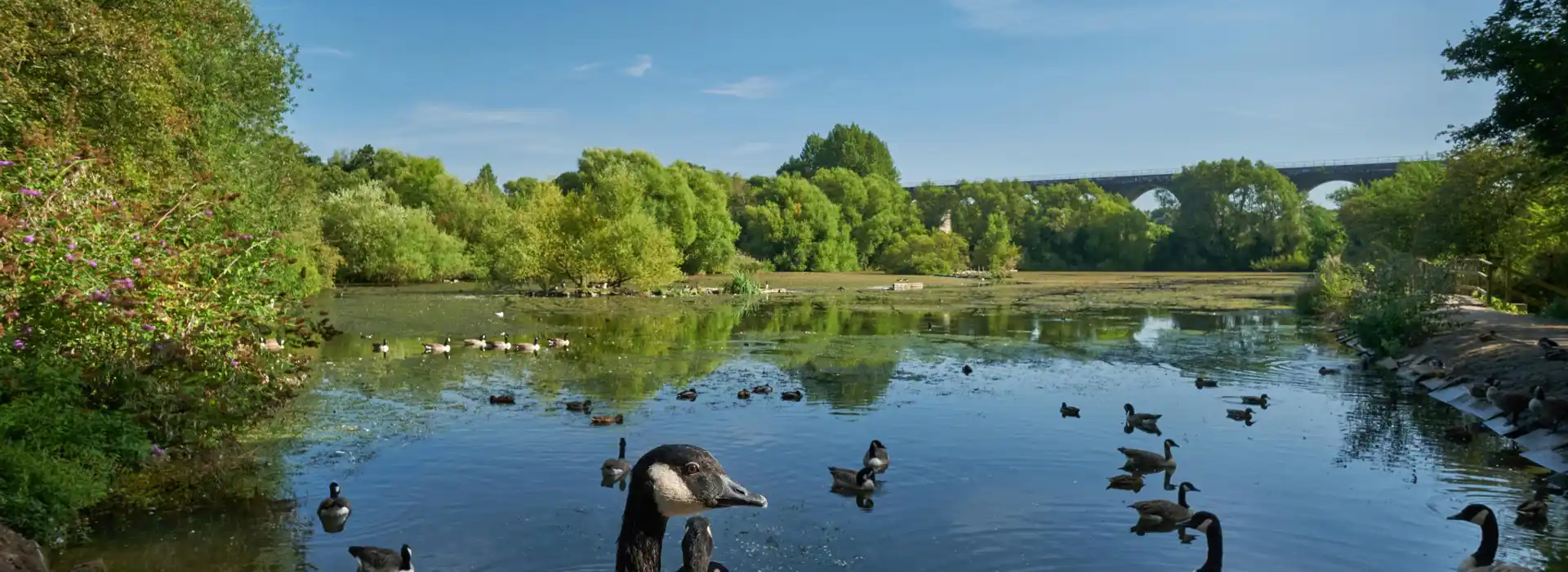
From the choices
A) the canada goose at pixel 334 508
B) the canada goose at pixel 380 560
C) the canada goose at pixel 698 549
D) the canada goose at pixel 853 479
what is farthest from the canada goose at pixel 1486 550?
the canada goose at pixel 334 508

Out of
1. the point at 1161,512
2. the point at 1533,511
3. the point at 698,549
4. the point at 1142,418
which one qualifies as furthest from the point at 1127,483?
the point at 698,549

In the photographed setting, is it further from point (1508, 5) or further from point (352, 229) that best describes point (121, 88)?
point (352, 229)

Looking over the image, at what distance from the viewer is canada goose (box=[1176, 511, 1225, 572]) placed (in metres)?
10.4

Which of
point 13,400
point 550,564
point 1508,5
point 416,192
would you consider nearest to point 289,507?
point 13,400

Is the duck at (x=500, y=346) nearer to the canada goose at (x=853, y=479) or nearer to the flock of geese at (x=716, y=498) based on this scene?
the flock of geese at (x=716, y=498)

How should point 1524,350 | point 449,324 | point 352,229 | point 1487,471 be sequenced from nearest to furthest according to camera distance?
point 1487,471 → point 1524,350 → point 449,324 → point 352,229

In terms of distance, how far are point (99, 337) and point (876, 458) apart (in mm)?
10577

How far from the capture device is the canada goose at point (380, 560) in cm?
973

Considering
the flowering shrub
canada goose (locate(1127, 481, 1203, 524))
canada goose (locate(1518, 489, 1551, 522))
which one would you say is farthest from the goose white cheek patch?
canada goose (locate(1518, 489, 1551, 522))

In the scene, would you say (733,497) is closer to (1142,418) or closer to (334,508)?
(334,508)

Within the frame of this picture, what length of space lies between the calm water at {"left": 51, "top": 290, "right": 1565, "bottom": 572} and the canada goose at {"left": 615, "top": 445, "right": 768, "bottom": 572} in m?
5.16

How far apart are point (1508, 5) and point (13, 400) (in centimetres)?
2491

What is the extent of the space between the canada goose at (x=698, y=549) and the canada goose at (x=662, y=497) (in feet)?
13.1

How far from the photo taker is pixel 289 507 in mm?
12164
